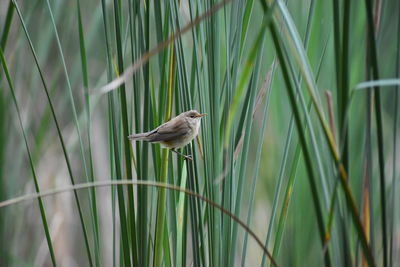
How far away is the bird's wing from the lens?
4.64 feet

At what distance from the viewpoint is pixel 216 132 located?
1.16 metres

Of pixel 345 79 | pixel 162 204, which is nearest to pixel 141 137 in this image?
pixel 162 204

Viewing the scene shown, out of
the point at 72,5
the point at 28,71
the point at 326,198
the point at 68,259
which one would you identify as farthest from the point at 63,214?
the point at 326,198

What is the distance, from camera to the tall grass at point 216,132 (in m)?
0.85

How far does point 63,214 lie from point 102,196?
0.25m

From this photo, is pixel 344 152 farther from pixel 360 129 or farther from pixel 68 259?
pixel 68 259

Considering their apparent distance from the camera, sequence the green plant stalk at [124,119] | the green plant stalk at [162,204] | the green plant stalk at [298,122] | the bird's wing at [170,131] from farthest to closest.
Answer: the bird's wing at [170,131] < the green plant stalk at [162,204] < the green plant stalk at [124,119] < the green plant stalk at [298,122]

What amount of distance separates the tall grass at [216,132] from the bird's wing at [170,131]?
69 millimetres

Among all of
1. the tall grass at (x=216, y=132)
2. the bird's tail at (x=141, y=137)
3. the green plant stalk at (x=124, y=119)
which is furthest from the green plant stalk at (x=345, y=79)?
the bird's tail at (x=141, y=137)

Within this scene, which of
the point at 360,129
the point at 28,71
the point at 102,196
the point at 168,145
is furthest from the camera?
the point at 102,196

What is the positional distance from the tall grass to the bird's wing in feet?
0.23

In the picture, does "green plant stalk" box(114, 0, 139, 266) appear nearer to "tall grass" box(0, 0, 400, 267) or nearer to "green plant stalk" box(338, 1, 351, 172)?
"tall grass" box(0, 0, 400, 267)

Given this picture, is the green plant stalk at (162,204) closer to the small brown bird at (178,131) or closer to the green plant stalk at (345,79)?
the small brown bird at (178,131)

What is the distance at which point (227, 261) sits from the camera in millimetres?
1152
